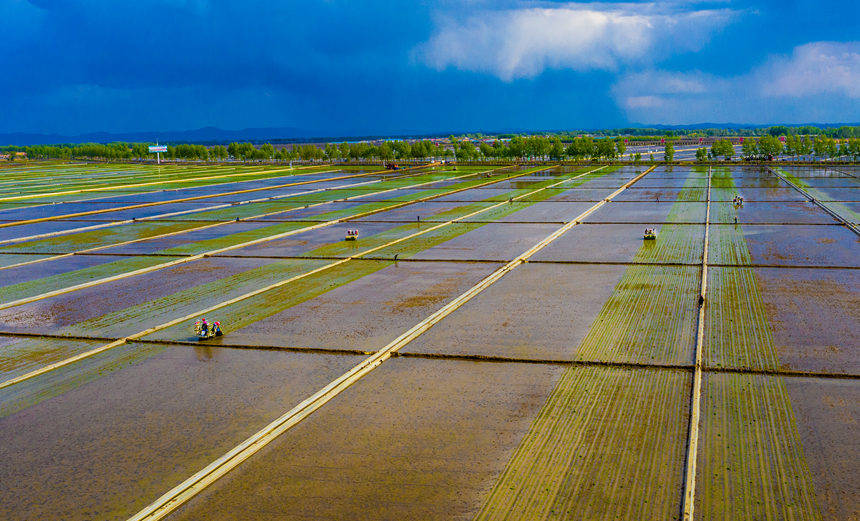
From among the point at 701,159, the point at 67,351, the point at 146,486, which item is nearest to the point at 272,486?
the point at 146,486

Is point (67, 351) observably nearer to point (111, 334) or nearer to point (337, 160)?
point (111, 334)

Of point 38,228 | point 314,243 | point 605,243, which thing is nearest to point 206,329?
point 314,243

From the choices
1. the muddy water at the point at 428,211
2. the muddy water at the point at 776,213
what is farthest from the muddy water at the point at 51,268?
the muddy water at the point at 776,213

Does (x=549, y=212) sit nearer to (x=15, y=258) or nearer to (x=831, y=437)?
→ (x=15, y=258)

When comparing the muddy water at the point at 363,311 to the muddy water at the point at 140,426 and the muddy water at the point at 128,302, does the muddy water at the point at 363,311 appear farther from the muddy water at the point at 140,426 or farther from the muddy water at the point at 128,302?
the muddy water at the point at 128,302

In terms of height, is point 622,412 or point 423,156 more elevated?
point 423,156

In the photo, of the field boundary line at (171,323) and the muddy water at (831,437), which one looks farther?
the field boundary line at (171,323)

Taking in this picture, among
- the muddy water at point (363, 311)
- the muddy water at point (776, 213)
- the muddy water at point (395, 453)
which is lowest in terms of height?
the muddy water at point (395, 453)
